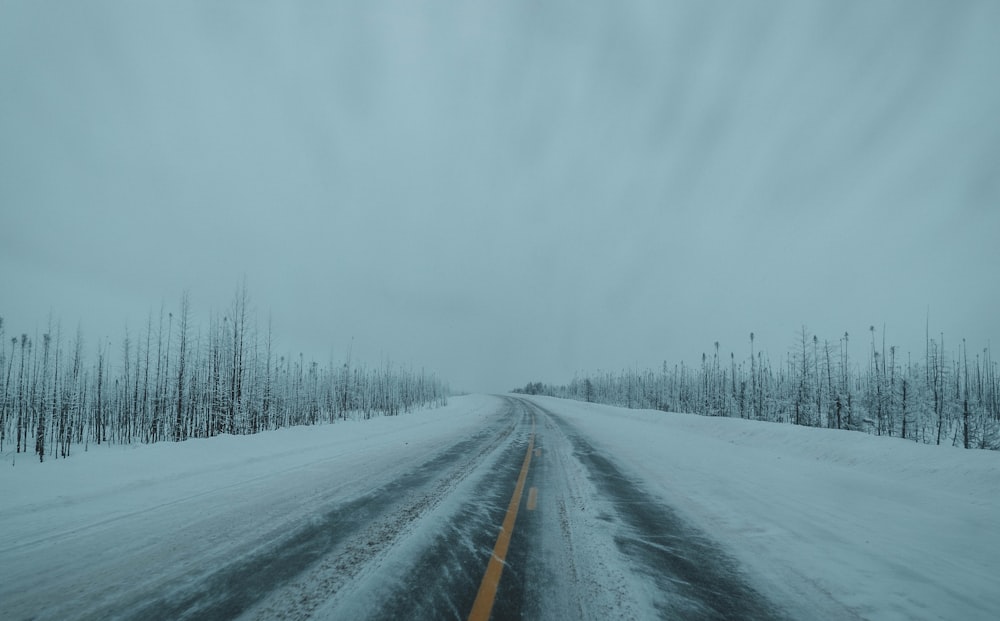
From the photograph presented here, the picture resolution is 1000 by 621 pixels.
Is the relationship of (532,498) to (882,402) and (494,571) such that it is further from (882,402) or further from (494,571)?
(882,402)

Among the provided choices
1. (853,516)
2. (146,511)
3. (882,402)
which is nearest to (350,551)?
(146,511)

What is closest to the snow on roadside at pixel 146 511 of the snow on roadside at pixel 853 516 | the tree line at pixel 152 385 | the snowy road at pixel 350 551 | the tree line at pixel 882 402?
the snowy road at pixel 350 551

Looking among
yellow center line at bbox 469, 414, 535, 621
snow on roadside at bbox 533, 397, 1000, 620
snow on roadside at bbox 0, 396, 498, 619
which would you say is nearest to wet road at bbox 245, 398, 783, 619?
yellow center line at bbox 469, 414, 535, 621

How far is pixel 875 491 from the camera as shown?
7.38 m

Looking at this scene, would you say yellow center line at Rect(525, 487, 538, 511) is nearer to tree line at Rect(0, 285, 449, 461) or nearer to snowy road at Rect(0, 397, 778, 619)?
snowy road at Rect(0, 397, 778, 619)

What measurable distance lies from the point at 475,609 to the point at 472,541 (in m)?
1.54

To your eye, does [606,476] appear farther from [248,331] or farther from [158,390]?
[158,390]

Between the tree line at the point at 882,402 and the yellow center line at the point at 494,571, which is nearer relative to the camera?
the yellow center line at the point at 494,571

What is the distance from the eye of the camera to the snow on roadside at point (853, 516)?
135 inches

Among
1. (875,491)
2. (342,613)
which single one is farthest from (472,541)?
(875,491)

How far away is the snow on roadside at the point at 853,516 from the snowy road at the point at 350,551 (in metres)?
0.62

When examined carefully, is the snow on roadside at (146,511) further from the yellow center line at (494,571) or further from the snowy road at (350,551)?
the yellow center line at (494,571)

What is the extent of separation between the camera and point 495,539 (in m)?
4.44

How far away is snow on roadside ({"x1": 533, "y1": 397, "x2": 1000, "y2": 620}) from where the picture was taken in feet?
11.3
